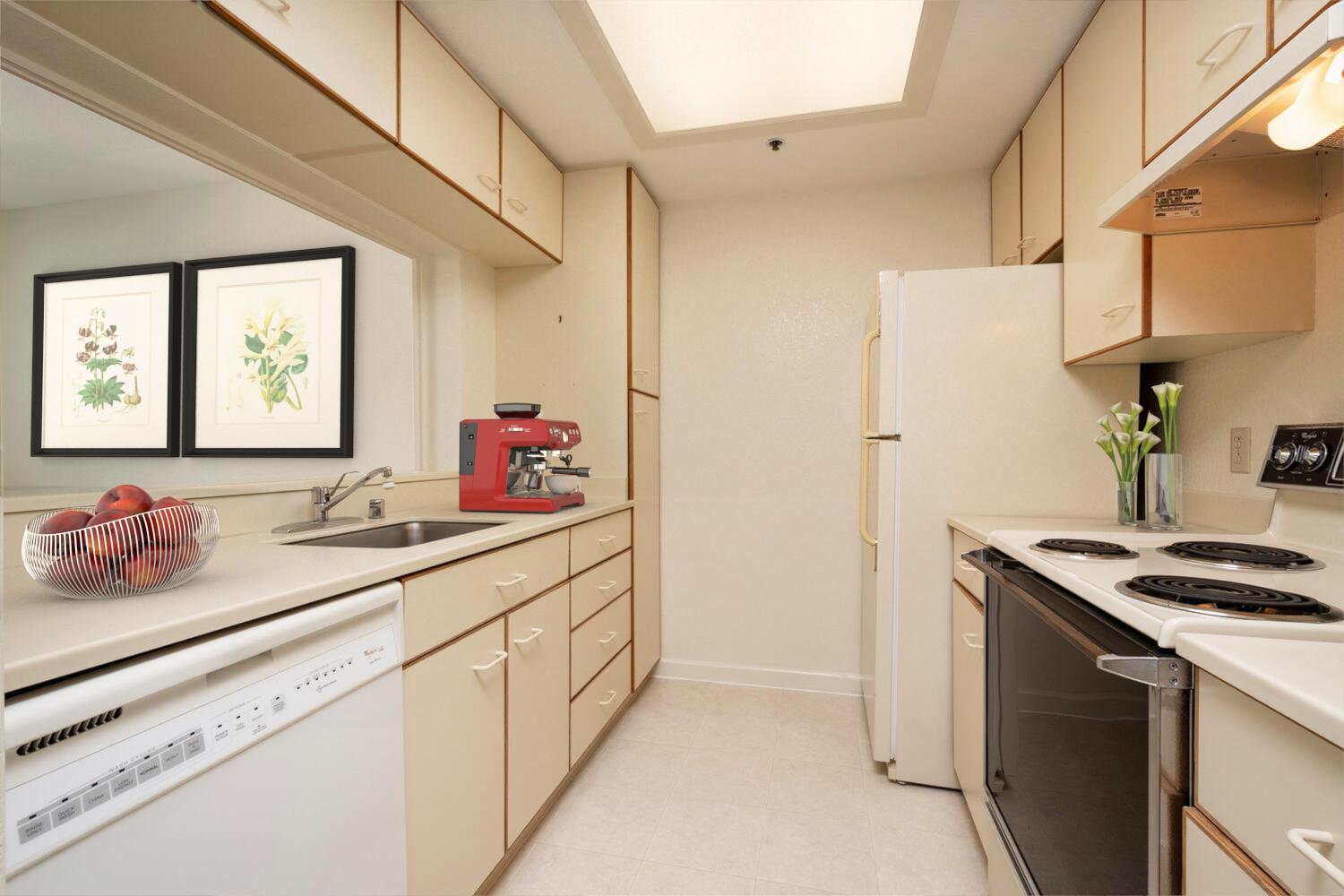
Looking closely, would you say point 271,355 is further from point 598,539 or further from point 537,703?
point 537,703

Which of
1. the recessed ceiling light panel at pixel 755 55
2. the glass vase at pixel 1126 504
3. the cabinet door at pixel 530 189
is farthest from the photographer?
the cabinet door at pixel 530 189

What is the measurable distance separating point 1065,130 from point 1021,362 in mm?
708

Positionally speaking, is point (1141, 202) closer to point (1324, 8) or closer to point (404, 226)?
point (1324, 8)

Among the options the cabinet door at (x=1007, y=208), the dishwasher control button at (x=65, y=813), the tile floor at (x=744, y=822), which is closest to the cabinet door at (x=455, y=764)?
the tile floor at (x=744, y=822)

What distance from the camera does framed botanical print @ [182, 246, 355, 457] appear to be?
163 centimetres

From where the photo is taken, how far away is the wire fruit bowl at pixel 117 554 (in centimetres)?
86

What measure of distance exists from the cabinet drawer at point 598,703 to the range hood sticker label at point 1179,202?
2005mm

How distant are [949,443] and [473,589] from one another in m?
1.52

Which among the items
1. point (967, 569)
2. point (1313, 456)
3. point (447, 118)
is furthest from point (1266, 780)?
point (447, 118)

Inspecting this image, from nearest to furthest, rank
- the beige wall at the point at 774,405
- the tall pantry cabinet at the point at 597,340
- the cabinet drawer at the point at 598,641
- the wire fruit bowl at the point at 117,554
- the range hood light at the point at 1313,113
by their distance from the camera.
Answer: the wire fruit bowl at the point at 117,554, the range hood light at the point at 1313,113, the cabinet drawer at the point at 598,641, the tall pantry cabinet at the point at 597,340, the beige wall at the point at 774,405

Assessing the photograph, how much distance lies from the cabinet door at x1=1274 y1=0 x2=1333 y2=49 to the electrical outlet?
3.09 ft

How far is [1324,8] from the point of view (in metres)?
0.93

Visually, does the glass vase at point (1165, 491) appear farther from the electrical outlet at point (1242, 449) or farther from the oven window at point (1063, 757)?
the oven window at point (1063, 757)

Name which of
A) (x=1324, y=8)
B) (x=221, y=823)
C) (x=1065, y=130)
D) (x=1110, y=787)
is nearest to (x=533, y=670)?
(x=221, y=823)
